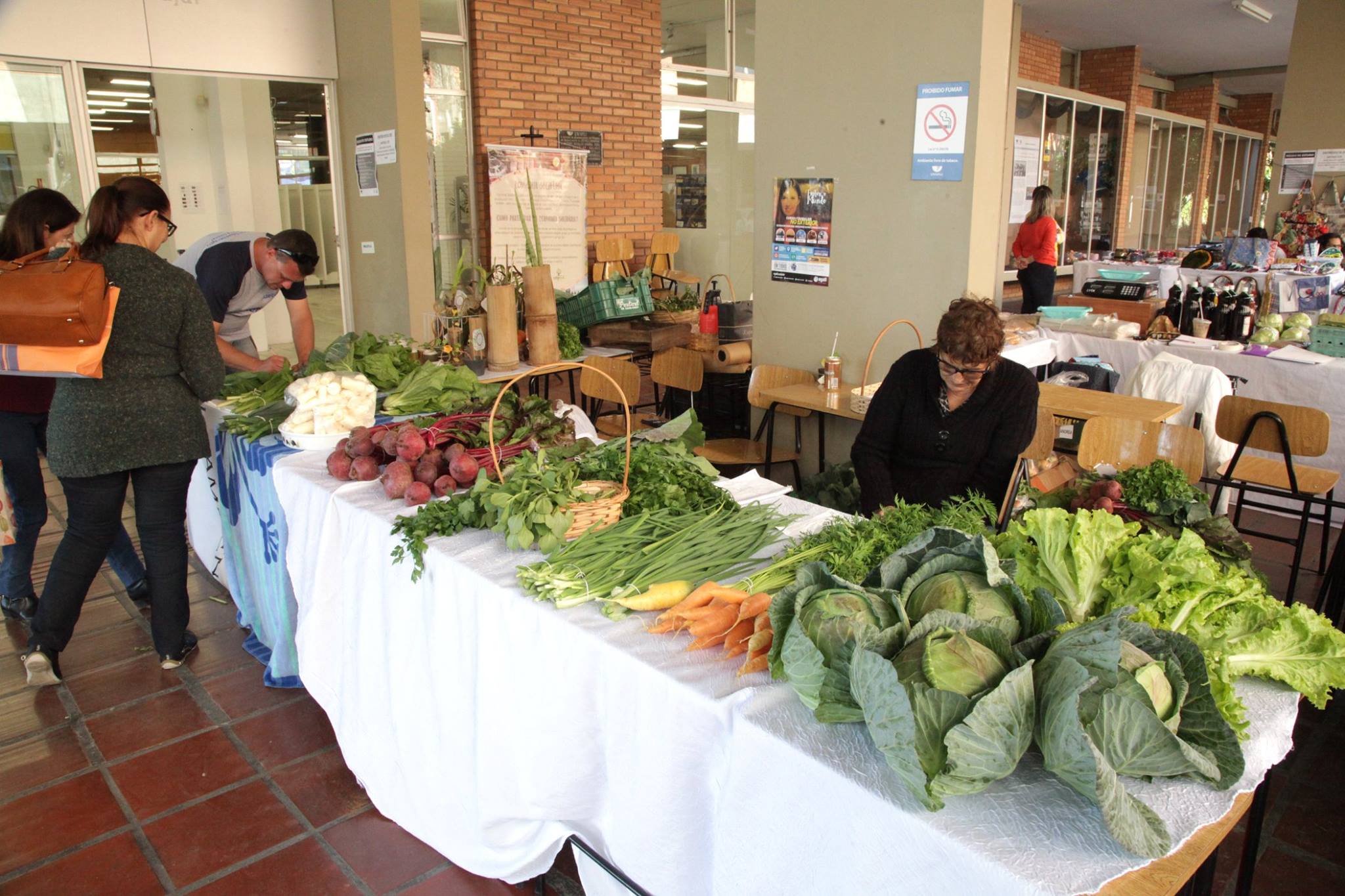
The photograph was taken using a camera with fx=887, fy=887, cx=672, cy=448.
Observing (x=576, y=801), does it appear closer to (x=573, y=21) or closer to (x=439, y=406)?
(x=439, y=406)

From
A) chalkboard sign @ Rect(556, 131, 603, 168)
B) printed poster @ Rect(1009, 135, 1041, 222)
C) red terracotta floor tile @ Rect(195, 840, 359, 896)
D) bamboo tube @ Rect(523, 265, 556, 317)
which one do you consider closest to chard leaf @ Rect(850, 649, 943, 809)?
red terracotta floor tile @ Rect(195, 840, 359, 896)

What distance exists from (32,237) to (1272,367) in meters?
5.83

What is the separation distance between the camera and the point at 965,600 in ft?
4.58

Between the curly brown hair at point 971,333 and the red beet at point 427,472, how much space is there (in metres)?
1.66

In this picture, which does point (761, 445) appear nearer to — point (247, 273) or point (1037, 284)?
point (247, 273)

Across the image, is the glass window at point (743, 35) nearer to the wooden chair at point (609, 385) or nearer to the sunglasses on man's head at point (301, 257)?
the wooden chair at point (609, 385)

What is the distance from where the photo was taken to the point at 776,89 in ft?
14.9

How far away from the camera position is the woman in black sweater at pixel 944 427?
3.05 m

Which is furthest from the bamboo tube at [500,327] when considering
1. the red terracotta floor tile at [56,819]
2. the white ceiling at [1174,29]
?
the white ceiling at [1174,29]

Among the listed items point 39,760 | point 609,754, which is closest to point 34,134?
point 39,760

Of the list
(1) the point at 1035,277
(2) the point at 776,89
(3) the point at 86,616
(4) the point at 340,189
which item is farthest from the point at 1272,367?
(4) the point at 340,189

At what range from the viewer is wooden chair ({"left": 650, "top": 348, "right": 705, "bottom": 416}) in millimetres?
4855

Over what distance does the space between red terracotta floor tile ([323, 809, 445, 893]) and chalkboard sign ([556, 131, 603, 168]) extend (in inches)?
290

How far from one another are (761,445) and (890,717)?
3.65 m
